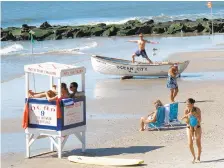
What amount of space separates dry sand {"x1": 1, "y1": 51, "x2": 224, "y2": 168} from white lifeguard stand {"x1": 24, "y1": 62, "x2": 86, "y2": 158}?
0.46m

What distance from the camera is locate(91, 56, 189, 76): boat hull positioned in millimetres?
26562

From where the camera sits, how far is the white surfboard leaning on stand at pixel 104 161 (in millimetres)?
13359

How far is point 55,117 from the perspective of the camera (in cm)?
1420

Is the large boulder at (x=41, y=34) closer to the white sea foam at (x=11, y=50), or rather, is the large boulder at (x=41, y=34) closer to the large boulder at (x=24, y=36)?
the large boulder at (x=24, y=36)

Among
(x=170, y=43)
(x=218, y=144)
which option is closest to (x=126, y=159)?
(x=218, y=144)

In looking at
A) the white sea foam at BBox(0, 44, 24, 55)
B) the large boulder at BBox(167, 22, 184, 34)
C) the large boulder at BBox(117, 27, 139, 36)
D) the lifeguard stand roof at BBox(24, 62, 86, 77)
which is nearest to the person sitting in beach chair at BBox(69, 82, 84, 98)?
the lifeguard stand roof at BBox(24, 62, 86, 77)

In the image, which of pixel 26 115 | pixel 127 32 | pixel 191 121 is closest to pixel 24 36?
pixel 127 32

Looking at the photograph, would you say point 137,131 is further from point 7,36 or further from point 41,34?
point 7,36

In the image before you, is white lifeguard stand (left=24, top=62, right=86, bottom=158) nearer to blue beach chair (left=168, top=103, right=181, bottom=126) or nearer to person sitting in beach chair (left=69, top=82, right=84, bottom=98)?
person sitting in beach chair (left=69, top=82, right=84, bottom=98)

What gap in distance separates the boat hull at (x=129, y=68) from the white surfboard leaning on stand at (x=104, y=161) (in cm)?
1287

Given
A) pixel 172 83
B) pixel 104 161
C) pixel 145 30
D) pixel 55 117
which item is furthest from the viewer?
pixel 145 30

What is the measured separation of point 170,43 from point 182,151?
3135 cm

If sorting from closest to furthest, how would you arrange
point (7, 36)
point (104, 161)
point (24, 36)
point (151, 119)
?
1. point (104, 161)
2. point (151, 119)
3. point (24, 36)
4. point (7, 36)

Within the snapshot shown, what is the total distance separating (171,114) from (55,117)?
13.0ft
